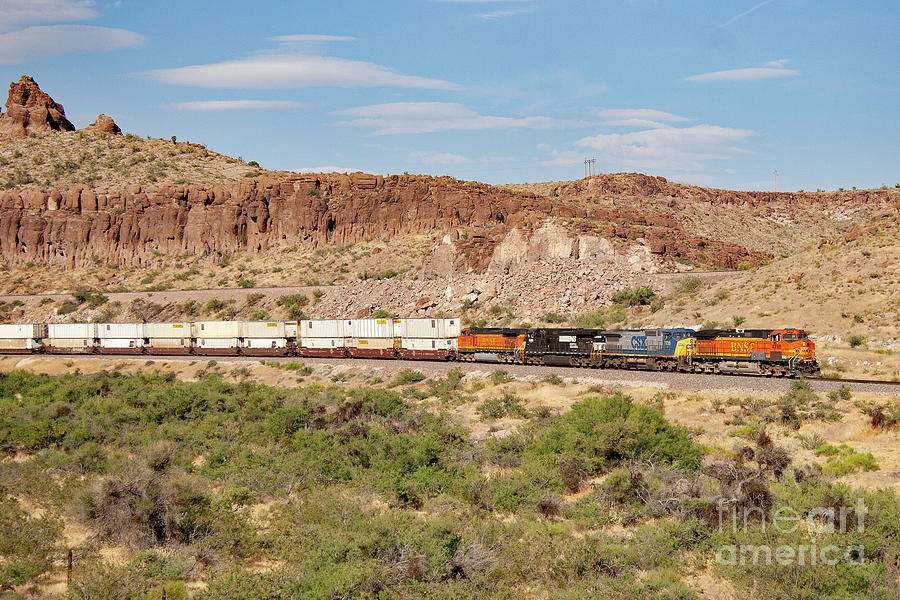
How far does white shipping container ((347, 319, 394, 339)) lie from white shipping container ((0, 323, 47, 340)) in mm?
30889

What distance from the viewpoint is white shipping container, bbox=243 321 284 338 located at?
54.5 m

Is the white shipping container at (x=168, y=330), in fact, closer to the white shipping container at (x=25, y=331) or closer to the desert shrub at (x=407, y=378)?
the white shipping container at (x=25, y=331)

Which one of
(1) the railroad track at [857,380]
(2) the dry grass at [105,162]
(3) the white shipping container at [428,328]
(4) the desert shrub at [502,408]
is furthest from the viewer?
(2) the dry grass at [105,162]

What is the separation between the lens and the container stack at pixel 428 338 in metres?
47.1

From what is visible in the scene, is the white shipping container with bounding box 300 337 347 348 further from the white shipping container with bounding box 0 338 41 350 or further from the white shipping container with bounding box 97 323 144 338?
the white shipping container with bounding box 0 338 41 350

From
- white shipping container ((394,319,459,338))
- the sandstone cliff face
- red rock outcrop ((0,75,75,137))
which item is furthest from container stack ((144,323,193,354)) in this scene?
red rock outcrop ((0,75,75,137))

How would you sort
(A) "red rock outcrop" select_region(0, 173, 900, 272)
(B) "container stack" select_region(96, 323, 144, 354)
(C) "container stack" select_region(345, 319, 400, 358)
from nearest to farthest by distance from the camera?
(C) "container stack" select_region(345, 319, 400, 358) → (B) "container stack" select_region(96, 323, 144, 354) → (A) "red rock outcrop" select_region(0, 173, 900, 272)

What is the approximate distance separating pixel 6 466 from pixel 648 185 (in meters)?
107

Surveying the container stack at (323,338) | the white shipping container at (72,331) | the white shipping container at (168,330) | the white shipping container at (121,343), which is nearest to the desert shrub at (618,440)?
the container stack at (323,338)

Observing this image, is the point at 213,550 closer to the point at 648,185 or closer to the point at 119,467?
the point at 119,467

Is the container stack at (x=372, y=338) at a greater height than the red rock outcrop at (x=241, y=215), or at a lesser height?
lesser

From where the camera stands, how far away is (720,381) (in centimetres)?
3111

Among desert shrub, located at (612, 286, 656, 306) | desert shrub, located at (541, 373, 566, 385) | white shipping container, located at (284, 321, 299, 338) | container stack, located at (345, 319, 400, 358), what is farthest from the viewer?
desert shrub, located at (612, 286, 656, 306)

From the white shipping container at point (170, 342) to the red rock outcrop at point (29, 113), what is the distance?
8205cm
